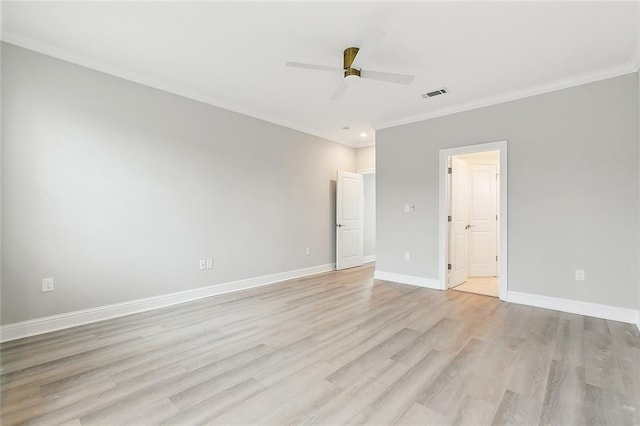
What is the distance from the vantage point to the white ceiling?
2.30m

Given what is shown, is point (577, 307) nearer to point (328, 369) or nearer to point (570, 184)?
point (570, 184)

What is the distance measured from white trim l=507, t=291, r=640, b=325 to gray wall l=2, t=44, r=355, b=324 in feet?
11.6

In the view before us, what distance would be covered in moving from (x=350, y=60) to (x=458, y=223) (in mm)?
3331

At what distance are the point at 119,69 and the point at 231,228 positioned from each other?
2320 millimetres

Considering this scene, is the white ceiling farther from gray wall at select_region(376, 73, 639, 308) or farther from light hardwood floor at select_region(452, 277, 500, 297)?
light hardwood floor at select_region(452, 277, 500, 297)

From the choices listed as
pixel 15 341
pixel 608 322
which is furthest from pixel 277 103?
pixel 608 322

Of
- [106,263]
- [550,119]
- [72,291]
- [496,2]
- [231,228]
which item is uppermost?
[496,2]

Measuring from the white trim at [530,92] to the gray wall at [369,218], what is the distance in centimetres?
258

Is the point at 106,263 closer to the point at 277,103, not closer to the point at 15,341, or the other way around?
the point at 15,341

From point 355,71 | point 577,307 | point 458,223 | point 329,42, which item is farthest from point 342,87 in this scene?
point 577,307

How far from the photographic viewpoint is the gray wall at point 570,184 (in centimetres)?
319

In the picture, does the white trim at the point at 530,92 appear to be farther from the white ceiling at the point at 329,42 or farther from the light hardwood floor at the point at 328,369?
the light hardwood floor at the point at 328,369

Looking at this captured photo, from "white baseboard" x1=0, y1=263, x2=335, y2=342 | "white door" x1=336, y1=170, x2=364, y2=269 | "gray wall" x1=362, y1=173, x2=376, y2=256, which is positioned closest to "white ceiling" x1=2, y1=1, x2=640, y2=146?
"white door" x1=336, y1=170, x2=364, y2=269

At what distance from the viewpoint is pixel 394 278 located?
5023 millimetres
